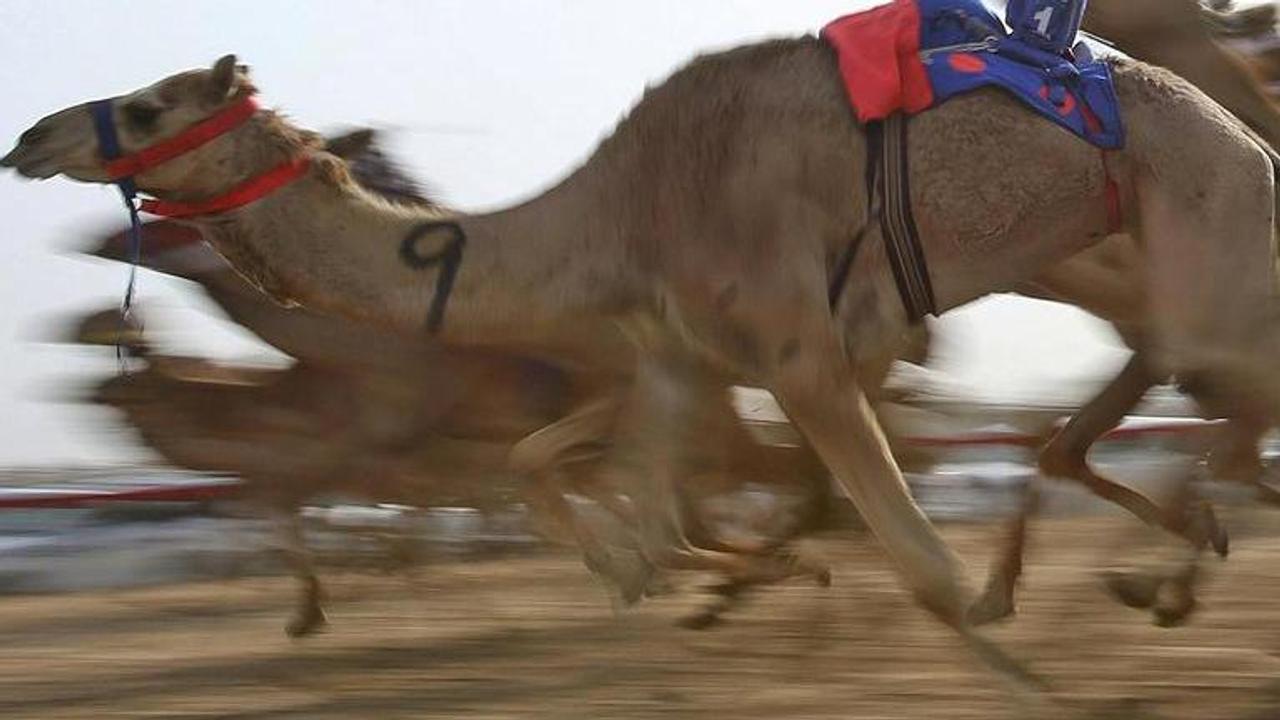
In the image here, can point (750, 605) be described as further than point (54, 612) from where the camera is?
No

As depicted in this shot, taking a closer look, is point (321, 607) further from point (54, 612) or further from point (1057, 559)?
point (1057, 559)

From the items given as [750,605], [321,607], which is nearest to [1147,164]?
[750,605]

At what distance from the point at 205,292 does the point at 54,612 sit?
1541mm

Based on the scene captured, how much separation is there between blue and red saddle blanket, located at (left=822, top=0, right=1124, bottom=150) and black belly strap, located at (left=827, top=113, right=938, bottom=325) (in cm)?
5

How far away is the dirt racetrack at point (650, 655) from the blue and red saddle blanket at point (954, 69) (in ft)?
4.50

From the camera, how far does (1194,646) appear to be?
5949 millimetres

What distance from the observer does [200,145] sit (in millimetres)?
5266

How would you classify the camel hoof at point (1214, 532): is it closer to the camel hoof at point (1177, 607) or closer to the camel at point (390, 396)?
the camel hoof at point (1177, 607)

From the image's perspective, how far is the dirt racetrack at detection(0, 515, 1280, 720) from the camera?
215 inches

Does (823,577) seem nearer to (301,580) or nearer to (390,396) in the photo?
(301,580)

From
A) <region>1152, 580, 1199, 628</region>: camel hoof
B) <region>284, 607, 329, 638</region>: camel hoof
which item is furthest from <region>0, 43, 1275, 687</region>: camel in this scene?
<region>284, 607, 329, 638</region>: camel hoof

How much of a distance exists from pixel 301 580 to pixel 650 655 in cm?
169

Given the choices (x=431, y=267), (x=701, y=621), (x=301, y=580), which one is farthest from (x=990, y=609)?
(x=301, y=580)

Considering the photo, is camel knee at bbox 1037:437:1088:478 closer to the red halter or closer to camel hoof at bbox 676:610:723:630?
camel hoof at bbox 676:610:723:630
